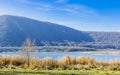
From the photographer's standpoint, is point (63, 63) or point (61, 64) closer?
point (61, 64)

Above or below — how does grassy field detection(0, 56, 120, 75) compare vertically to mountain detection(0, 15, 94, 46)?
below

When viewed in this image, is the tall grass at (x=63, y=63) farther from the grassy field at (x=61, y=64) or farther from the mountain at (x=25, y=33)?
the mountain at (x=25, y=33)

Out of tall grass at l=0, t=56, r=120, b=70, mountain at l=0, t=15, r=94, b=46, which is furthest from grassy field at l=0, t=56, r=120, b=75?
mountain at l=0, t=15, r=94, b=46

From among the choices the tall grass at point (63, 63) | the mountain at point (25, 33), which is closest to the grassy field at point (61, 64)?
the tall grass at point (63, 63)

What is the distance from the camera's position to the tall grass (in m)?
28.9

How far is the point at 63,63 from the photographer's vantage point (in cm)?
3045

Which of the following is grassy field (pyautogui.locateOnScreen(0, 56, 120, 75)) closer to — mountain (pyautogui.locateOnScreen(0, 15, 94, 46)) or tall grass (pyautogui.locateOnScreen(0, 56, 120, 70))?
tall grass (pyautogui.locateOnScreen(0, 56, 120, 70))

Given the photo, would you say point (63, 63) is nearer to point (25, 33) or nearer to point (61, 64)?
point (61, 64)

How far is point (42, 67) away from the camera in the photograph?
28.8m

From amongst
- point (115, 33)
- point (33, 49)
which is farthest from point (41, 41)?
point (33, 49)

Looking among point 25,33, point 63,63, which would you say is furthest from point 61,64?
point 25,33

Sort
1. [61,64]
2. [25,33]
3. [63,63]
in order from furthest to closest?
[25,33]
[63,63]
[61,64]

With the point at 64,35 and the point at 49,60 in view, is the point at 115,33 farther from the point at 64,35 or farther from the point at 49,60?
the point at 49,60

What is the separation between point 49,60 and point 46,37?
497ft
